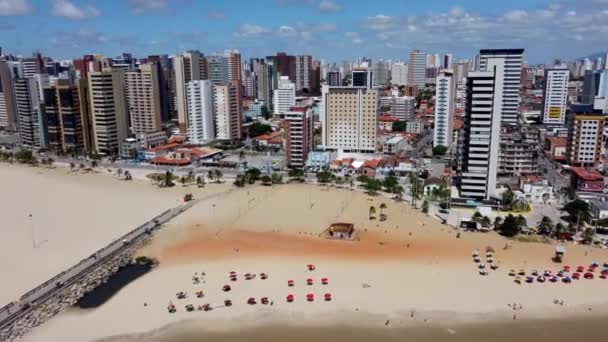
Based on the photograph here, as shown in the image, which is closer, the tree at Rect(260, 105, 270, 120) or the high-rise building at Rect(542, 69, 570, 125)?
the high-rise building at Rect(542, 69, 570, 125)

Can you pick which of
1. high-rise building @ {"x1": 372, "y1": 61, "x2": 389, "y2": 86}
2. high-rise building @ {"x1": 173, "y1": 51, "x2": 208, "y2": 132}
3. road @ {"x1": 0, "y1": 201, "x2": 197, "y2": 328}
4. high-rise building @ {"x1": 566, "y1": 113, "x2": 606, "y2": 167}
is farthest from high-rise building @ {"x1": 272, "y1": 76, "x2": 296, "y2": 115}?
road @ {"x1": 0, "y1": 201, "x2": 197, "y2": 328}

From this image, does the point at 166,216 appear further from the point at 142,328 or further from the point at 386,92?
the point at 386,92

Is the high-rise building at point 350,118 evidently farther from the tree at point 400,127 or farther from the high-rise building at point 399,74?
the high-rise building at point 399,74

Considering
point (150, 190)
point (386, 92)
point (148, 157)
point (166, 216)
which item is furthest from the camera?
point (386, 92)

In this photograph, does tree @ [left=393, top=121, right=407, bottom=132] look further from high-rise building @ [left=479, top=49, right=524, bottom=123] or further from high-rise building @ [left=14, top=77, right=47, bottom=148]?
high-rise building @ [left=14, top=77, right=47, bottom=148]

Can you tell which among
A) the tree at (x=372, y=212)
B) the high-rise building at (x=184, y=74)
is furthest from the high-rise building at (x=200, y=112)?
the tree at (x=372, y=212)

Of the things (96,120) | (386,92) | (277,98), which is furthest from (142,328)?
(386,92)
